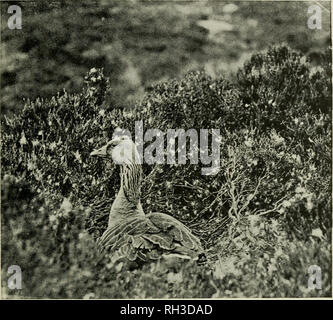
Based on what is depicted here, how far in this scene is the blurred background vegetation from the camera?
279 centimetres

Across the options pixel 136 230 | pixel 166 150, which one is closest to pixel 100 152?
pixel 166 150

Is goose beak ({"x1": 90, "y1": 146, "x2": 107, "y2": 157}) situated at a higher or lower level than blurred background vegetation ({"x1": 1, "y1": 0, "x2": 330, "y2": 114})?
lower

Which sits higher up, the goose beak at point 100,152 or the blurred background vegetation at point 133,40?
the blurred background vegetation at point 133,40

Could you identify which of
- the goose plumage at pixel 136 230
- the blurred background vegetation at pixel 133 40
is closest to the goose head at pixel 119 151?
the goose plumage at pixel 136 230

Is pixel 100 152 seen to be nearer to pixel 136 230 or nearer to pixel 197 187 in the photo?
pixel 136 230

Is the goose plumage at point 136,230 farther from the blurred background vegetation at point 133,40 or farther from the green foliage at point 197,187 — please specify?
the blurred background vegetation at point 133,40

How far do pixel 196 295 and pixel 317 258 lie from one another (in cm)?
76

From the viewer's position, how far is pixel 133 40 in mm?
2805

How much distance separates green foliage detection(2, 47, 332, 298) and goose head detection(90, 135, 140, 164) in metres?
0.04

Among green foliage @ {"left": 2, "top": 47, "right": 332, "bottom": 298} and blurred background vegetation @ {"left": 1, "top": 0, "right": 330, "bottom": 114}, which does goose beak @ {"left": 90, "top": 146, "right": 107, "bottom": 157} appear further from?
blurred background vegetation @ {"left": 1, "top": 0, "right": 330, "bottom": 114}

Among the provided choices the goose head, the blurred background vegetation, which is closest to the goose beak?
the goose head

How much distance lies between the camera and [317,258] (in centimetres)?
275

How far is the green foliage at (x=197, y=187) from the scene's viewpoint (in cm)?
273

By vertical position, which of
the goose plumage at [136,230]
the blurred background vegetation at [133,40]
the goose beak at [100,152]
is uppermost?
the blurred background vegetation at [133,40]
